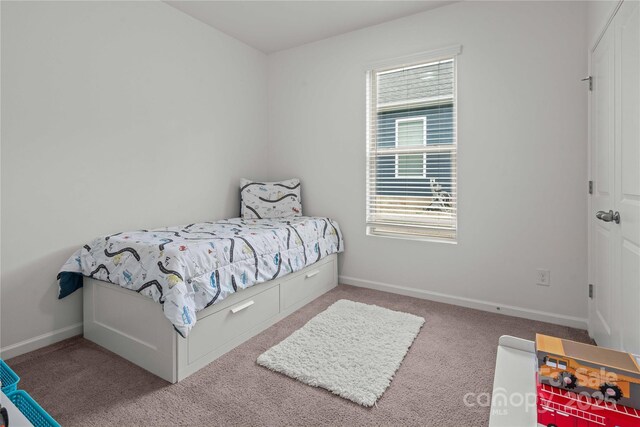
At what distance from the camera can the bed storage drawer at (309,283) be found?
261 cm

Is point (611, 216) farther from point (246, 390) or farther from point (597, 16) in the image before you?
point (246, 390)

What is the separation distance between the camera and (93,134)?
233cm

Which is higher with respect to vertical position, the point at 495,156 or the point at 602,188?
the point at 495,156

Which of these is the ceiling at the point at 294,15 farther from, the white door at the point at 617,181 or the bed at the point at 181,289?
the bed at the point at 181,289

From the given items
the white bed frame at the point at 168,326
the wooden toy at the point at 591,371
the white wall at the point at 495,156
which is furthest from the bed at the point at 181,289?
the wooden toy at the point at 591,371

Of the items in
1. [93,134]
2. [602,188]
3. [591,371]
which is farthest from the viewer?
[93,134]

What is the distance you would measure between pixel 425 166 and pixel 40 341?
122 inches

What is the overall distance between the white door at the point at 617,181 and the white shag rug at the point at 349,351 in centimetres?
108

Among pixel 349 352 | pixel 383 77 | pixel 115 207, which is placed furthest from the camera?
pixel 383 77

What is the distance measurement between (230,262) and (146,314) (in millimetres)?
528

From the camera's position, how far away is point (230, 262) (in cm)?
206

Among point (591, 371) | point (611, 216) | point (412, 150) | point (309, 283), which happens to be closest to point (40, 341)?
point (309, 283)

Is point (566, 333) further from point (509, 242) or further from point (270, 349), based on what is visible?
point (270, 349)

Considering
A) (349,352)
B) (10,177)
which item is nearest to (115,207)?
(10,177)
